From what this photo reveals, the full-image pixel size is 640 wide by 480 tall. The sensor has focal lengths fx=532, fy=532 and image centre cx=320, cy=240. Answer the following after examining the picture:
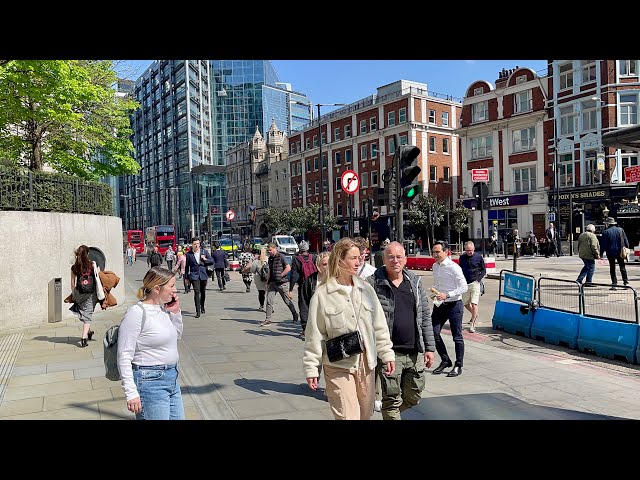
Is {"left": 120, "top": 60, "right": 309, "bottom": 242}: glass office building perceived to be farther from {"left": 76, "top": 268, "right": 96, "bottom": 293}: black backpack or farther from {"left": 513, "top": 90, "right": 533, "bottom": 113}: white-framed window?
{"left": 76, "top": 268, "right": 96, "bottom": 293}: black backpack

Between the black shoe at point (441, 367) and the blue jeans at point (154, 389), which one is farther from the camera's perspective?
the black shoe at point (441, 367)

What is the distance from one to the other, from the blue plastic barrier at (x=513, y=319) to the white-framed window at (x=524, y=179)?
3237 cm

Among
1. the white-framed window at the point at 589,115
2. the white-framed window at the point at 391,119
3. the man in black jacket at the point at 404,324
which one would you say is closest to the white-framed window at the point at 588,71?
the white-framed window at the point at 589,115

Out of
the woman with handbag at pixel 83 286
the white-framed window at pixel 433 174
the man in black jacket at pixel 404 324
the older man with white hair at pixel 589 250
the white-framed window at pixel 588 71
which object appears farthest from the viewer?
the white-framed window at pixel 433 174

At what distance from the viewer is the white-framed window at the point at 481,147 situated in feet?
142

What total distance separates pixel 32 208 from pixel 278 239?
86.9 ft

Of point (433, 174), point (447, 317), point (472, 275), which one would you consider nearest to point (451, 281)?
point (447, 317)

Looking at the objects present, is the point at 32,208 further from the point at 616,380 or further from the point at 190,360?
the point at 616,380

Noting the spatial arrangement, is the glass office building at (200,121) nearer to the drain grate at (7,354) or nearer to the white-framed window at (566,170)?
the white-framed window at (566,170)

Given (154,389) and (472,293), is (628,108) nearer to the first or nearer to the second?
(472,293)

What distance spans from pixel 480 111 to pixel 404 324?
142ft

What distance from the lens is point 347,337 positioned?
3656mm
